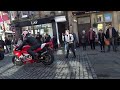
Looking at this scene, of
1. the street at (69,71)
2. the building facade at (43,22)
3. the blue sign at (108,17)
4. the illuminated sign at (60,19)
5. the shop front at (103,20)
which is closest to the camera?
the street at (69,71)

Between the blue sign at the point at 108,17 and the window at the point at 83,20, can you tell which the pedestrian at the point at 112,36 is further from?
the window at the point at 83,20

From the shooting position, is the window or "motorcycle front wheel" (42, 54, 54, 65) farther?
the window

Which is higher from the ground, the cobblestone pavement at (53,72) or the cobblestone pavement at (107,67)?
the cobblestone pavement at (107,67)

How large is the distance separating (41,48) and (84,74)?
3.60m

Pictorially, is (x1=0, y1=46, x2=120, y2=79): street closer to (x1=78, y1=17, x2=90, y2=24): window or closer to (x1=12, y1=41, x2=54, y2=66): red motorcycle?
(x1=12, y1=41, x2=54, y2=66): red motorcycle

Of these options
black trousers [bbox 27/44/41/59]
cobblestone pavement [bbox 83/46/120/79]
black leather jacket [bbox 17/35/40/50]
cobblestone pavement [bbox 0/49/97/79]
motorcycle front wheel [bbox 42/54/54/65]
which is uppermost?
black leather jacket [bbox 17/35/40/50]

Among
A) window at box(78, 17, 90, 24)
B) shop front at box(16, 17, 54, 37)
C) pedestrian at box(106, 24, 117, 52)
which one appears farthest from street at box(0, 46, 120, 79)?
shop front at box(16, 17, 54, 37)

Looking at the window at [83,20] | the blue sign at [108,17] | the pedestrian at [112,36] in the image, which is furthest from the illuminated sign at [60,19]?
the pedestrian at [112,36]
